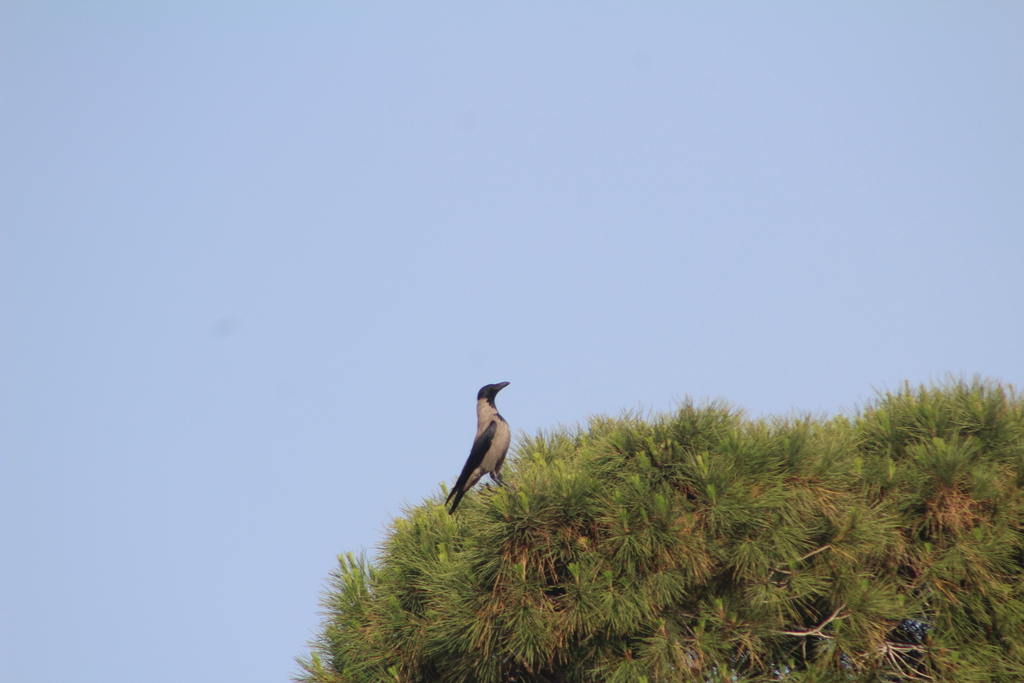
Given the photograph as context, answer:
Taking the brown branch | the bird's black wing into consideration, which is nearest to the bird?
the bird's black wing

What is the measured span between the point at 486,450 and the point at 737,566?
147 inches

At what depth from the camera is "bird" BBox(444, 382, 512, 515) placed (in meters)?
9.17

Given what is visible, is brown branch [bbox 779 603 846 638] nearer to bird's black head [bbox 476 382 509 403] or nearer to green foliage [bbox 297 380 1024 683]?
green foliage [bbox 297 380 1024 683]

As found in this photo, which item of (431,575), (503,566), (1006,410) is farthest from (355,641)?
(1006,410)

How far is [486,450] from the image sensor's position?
9.62 m

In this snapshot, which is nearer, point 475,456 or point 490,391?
point 475,456

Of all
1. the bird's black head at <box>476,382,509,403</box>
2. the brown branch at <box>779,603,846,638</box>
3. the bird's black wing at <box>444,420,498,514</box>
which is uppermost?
the bird's black head at <box>476,382,509,403</box>

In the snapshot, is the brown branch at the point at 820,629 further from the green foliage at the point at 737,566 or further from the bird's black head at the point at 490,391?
the bird's black head at the point at 490,391

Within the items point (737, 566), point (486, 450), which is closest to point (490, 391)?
point (486, 450)

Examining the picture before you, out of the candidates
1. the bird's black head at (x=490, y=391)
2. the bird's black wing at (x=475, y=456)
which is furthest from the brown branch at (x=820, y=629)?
the bird's black head at (x=490, y=391)

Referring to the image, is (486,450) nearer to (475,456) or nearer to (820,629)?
(475,456)

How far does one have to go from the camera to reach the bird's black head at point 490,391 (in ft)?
34.8

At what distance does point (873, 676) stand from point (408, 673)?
3.69 metres

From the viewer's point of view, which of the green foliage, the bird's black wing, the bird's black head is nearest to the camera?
the green foliage
